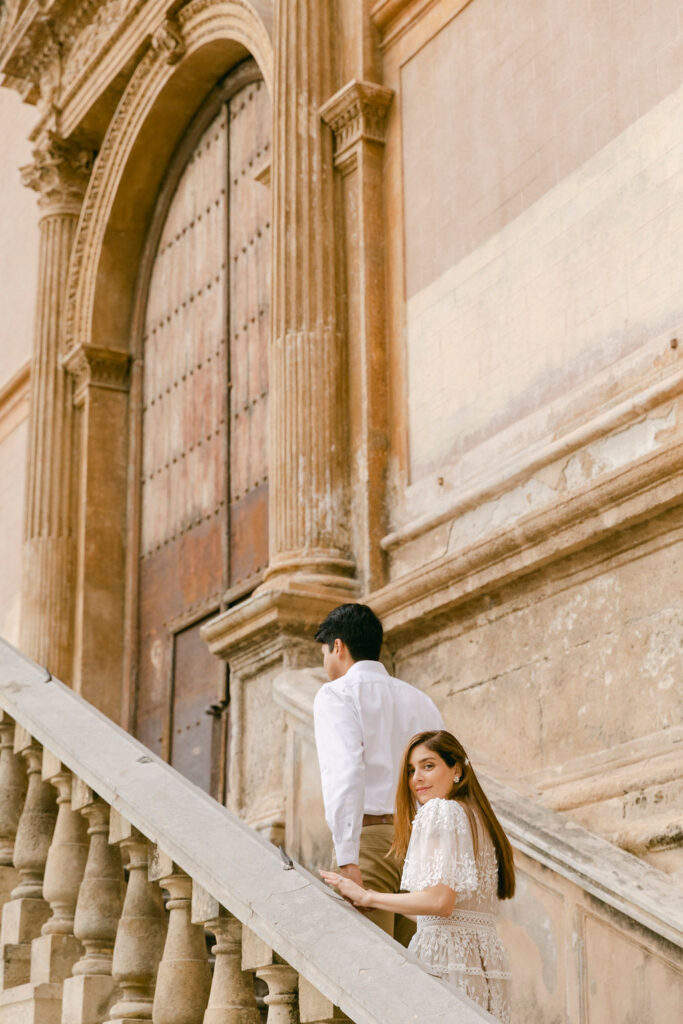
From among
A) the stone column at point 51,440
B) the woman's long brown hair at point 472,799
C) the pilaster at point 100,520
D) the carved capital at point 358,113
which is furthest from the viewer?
the stone column at point 51,440

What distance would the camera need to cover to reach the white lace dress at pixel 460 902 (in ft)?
11.7

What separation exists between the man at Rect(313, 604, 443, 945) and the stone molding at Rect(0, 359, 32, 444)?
26.5 ft

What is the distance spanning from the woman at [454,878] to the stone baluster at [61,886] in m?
1.17

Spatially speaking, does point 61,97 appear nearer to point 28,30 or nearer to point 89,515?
point 28,30

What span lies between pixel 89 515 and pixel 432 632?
4.70 m

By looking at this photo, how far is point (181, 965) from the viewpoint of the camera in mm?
4008

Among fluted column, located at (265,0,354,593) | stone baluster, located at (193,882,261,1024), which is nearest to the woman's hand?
stone baluster, located at (193,882,261,1024)

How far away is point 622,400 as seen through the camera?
605 centimetres

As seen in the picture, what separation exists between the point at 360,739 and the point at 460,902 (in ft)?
2.91

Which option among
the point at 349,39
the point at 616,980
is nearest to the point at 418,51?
the point at 349,39

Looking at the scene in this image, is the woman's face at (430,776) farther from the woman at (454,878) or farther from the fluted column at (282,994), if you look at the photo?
the fluted column at (282,994)

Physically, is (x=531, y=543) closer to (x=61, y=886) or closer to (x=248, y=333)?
(x=61, y=886)

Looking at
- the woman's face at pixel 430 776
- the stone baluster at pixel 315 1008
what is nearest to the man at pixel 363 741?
the woman's face at pixel 430 776

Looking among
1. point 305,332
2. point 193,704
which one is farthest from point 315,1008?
point 193,704
